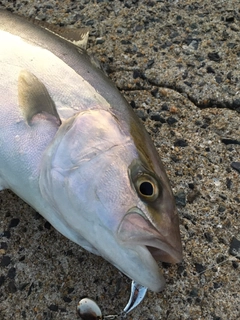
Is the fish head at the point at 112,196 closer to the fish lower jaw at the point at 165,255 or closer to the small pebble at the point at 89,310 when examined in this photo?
the fish lower jaw at the point at 165,255

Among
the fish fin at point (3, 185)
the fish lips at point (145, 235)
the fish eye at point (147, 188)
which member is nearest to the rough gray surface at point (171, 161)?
the fish fin at point (3, 185)

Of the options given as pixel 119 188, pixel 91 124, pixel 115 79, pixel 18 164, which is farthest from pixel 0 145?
pixel 115 79

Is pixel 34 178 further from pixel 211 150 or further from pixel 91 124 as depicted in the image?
pixel 211 150

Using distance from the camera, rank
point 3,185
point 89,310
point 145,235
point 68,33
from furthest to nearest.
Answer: point 68,33, point 3,185, point 89,310, point 145,235

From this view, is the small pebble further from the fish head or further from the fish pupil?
the fish pupil

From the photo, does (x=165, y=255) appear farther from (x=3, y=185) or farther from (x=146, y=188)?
(x=3, y=185)

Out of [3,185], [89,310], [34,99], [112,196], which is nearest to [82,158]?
[112,196]
